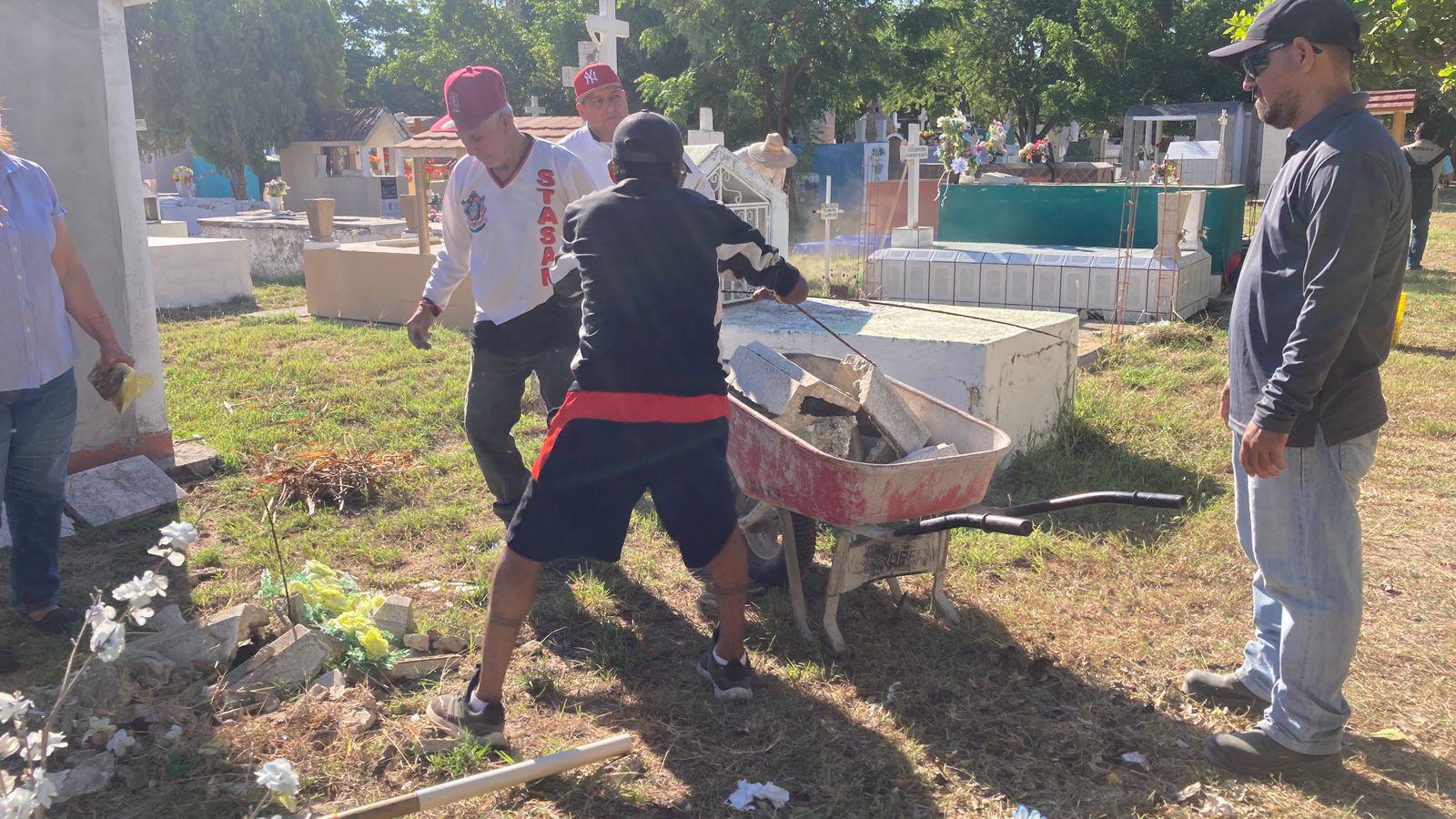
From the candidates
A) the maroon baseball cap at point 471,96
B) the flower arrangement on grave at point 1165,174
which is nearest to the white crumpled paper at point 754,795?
the maroon baseball cap at point 471,96

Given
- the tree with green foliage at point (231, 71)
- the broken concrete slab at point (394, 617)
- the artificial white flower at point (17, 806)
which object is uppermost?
the tree with green foliage at point (231, 71)

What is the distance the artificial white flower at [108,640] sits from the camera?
6.40 feet

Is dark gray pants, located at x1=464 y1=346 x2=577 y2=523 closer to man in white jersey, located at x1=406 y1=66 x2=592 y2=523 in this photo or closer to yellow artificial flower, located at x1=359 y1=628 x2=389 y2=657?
man in white jersey, located at x1=406 y1=66 x2=592 y2=523

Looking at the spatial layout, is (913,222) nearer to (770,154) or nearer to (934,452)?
(770,154)

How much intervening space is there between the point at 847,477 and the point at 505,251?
153 centimetres

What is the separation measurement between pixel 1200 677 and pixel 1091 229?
28.5ft

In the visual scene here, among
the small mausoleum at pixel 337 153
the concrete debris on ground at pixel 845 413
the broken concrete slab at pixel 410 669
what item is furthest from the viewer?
the small mausoleum at pixel 337 153

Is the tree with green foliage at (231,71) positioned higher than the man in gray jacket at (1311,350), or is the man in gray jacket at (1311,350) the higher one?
the tree with green foliage at (231,71)

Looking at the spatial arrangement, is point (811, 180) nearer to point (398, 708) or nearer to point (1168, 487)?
point (1168, 487)

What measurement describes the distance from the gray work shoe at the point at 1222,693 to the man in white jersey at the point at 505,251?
7.95ft

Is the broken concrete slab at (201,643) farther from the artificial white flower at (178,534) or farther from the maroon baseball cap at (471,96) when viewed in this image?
the maroon baseball cap at (471,96)

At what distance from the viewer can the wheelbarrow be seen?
11.1 feet

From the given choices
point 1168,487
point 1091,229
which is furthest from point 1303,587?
point 1091,229

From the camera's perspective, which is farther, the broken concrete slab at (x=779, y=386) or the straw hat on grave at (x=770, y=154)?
the straw hat on grave at (x=770, y=154)
